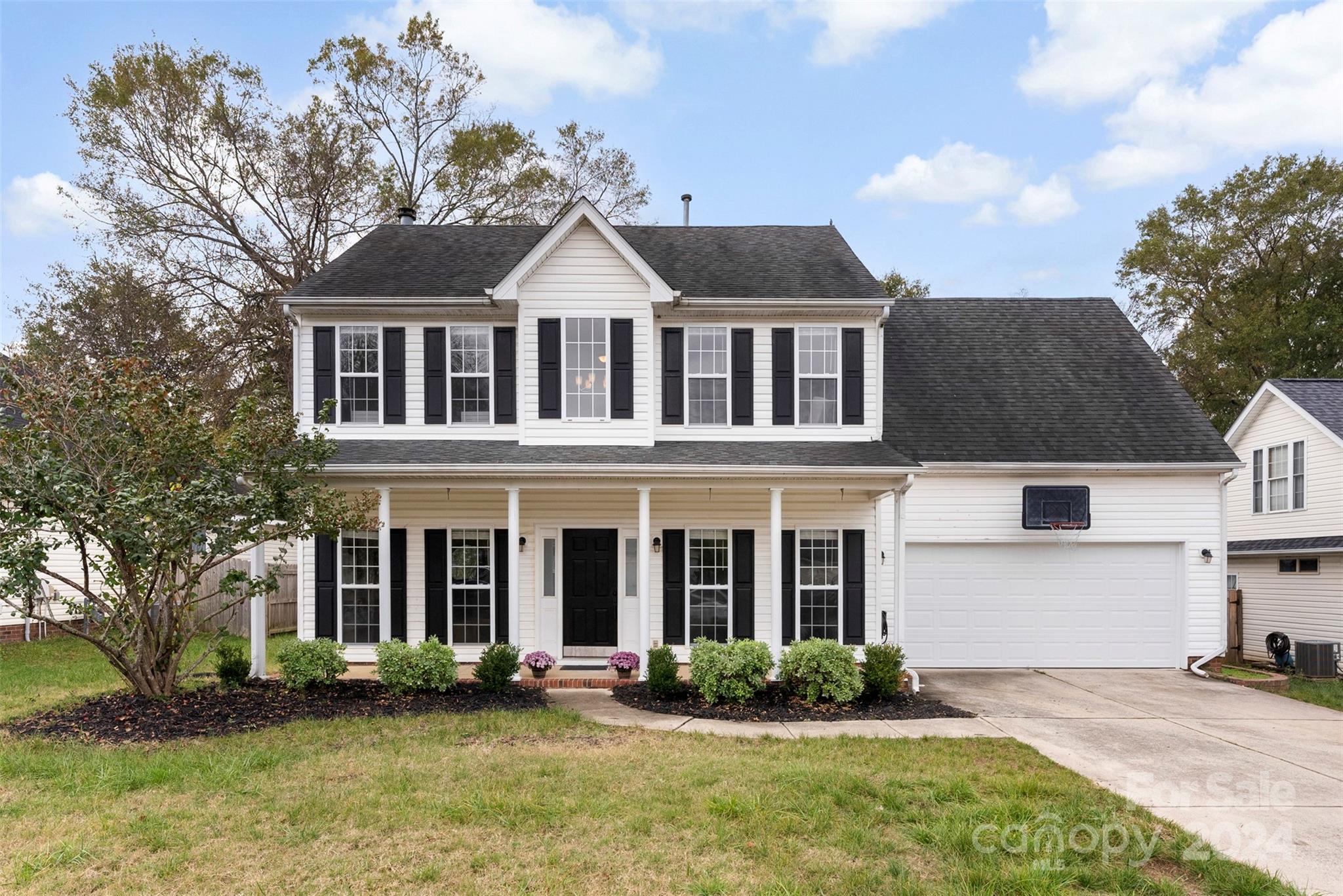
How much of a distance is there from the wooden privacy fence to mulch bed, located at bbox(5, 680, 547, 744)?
8.81 meters

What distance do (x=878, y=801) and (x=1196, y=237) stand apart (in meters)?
28.7

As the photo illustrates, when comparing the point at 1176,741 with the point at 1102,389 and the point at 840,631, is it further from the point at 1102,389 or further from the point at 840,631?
the point at 1102,389

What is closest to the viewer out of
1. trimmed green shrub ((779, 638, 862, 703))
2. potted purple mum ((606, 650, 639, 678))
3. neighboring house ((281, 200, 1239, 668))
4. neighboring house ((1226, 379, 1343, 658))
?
trimmed green shrub ((779, 638, 862, 703))

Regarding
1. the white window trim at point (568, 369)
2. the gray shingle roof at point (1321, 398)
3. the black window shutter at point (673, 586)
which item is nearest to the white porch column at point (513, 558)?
the white window trim at point (568, 369)

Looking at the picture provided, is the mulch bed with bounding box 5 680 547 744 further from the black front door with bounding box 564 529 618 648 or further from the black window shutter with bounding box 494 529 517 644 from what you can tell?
the black front door with bounding box 564 529 618 648

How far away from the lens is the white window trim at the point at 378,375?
38.6 ft

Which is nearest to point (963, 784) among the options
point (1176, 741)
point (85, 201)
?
point (1176, 741)

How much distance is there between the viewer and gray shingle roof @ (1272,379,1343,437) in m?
15.0

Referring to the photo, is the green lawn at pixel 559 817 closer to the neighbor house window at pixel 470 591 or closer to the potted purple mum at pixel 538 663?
the potted purple mum at pixel 538 663

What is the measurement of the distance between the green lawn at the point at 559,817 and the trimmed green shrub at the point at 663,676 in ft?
6.28

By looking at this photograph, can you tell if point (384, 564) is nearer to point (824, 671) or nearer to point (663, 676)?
point (663, 676)

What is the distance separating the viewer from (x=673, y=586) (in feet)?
39.1

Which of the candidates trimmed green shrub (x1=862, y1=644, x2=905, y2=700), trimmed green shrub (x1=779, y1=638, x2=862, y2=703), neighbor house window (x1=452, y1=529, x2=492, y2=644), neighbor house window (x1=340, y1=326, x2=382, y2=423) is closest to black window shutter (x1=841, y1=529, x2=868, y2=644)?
trimmed green shrub (x1=862, y1=644, x2=905, y2=700)

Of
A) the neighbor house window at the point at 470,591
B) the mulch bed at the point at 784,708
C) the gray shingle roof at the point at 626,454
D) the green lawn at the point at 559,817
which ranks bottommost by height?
the mulch bed at the point at 784,708
